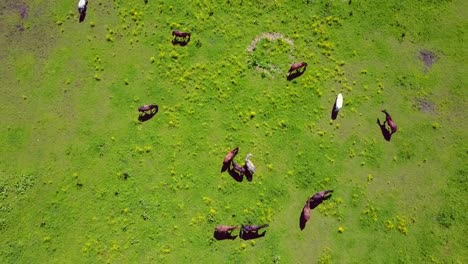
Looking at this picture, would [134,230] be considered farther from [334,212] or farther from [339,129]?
[339,129]

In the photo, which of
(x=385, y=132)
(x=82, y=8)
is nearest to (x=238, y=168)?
(x=385, y=132)

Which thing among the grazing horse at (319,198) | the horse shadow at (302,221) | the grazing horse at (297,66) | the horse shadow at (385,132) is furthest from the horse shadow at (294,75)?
the horse shadow at (302,221)

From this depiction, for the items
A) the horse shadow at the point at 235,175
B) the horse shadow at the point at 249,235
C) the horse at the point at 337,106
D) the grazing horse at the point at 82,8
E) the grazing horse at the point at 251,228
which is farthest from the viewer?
the grazing horse at the point at 82,8

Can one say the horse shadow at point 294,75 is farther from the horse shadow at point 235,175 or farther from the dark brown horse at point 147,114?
the dark brown horse at point 147,114

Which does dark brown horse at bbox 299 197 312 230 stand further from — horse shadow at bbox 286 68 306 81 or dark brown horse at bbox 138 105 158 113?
dark brown horse at bbox 138 105 158 113

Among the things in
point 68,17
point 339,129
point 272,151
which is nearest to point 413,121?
point 339,129

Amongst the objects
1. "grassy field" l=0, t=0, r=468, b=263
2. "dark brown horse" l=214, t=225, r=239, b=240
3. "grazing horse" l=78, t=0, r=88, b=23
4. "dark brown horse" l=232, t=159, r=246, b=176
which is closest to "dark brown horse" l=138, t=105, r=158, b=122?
"grassy field" l=0, t=0, r=468, b=263
